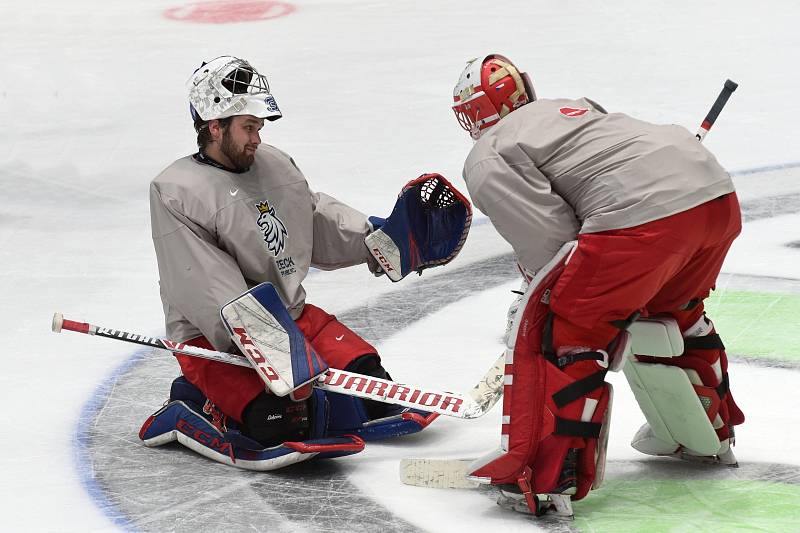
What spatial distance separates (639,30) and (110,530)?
22.4 ft

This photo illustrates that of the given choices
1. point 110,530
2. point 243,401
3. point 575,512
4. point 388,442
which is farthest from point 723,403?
point 110,530

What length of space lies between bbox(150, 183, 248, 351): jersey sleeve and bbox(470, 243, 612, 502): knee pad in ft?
2.71

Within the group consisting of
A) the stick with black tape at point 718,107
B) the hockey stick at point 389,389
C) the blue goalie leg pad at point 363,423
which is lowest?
the blue goalie leg pad at point 363,423

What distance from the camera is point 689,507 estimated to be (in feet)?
10.7

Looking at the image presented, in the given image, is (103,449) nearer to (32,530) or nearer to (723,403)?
(32,530)

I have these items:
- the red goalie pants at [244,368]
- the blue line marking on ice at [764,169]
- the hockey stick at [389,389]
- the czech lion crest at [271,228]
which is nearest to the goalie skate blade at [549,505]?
the hockey stick at [389,389]

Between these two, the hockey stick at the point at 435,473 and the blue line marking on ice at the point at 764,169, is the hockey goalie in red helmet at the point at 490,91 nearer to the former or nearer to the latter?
the hockey stick at the point at 435,473

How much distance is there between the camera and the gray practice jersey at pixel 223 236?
358 cm

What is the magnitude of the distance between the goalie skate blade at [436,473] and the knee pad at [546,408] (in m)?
0.27

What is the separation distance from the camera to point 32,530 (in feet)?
10.7

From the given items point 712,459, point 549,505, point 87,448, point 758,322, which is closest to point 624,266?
point 549,505

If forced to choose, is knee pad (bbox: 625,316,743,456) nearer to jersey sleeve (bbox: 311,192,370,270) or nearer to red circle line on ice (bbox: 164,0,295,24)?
jersey sleeve (bbox: 311,192,370,270)

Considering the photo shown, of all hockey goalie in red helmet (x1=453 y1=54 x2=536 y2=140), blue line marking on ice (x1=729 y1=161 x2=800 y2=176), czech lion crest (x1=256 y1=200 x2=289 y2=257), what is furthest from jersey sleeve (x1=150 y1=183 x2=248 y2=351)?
blue line marking on ice (x1=729 y1=161 x2=800 y2=176)

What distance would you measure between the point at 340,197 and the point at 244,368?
2839 millimetres
